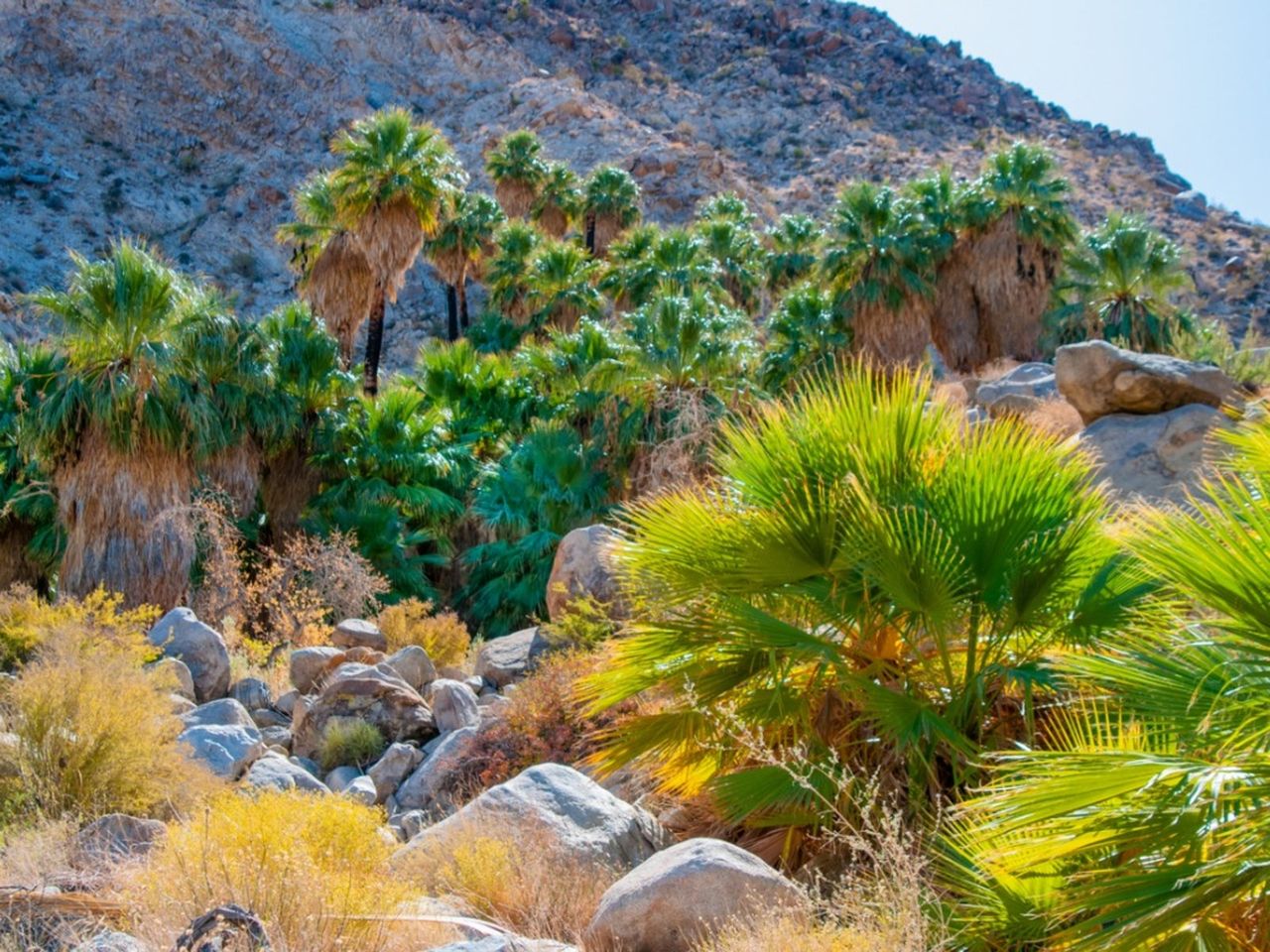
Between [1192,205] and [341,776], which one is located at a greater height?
[1192,205]

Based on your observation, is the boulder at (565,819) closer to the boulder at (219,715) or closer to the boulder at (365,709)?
the boulder at (365,709)

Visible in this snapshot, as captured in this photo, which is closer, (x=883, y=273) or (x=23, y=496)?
(x=23, y=496)

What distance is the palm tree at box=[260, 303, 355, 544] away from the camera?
22672 mm

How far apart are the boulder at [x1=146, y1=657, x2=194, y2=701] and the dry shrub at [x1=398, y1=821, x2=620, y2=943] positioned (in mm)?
4543

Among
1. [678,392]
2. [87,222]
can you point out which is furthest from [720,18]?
[678,392]

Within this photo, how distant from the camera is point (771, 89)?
66.9 meters

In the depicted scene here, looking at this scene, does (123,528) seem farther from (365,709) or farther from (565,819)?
(565,819)

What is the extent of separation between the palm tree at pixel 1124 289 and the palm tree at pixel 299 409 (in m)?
15.0

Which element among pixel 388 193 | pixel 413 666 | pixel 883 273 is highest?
pixel 883 273

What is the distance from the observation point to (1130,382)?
48.6ft

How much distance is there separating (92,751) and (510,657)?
5.70m

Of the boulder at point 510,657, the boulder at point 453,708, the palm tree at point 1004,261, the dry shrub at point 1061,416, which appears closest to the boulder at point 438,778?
the boulder at point 453,708

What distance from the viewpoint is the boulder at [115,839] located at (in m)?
6.39

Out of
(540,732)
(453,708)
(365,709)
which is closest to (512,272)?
(453,708)
